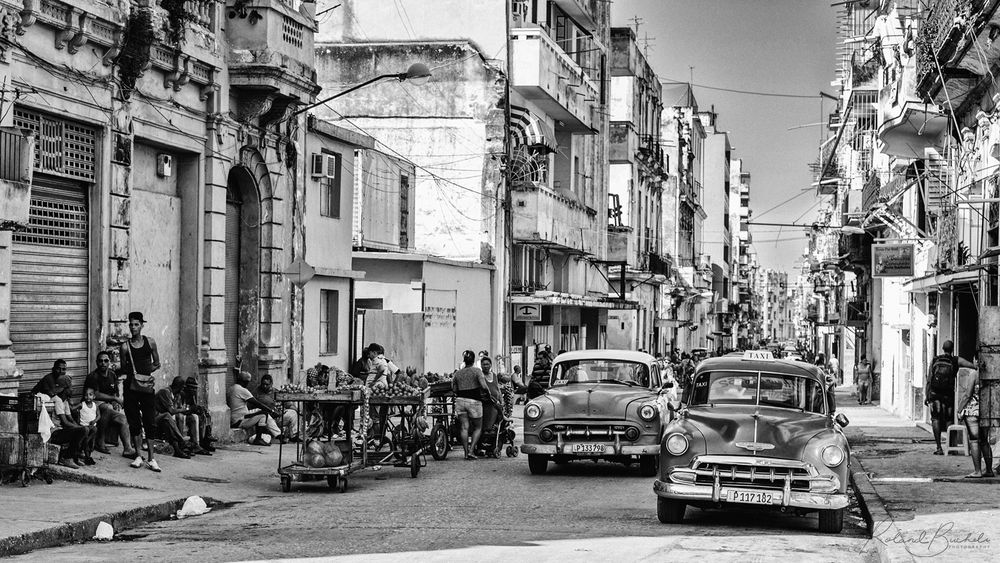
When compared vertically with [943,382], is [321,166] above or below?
above

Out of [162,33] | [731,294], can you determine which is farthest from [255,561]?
[731,294]

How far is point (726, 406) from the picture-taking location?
14086 mm

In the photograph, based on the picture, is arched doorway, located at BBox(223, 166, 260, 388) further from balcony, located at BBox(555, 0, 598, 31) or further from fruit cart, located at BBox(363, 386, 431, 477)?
balcony, located at BBox(555, 0, 598, 31)

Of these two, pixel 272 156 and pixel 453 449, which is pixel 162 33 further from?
pixel 453 449

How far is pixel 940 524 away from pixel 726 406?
2.45m

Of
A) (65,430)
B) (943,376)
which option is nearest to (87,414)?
(65,430)

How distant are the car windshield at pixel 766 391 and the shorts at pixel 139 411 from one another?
23.7 feet

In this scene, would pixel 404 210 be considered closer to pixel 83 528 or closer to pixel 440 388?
pixel 440 388

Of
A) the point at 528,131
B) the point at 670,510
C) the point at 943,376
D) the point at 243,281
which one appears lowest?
the point at 670,510

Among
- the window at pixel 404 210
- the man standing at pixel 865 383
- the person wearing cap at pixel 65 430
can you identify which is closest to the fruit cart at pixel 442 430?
the person wearing cap at pixel 65 430

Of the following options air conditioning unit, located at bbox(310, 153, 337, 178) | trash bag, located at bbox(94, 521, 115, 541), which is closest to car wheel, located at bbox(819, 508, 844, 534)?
trash bag, located at bbox(94, 521, 115, 541)

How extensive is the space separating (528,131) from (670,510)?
27.8 metres

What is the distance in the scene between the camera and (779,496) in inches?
490

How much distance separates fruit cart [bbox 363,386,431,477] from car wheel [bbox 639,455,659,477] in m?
3.01
